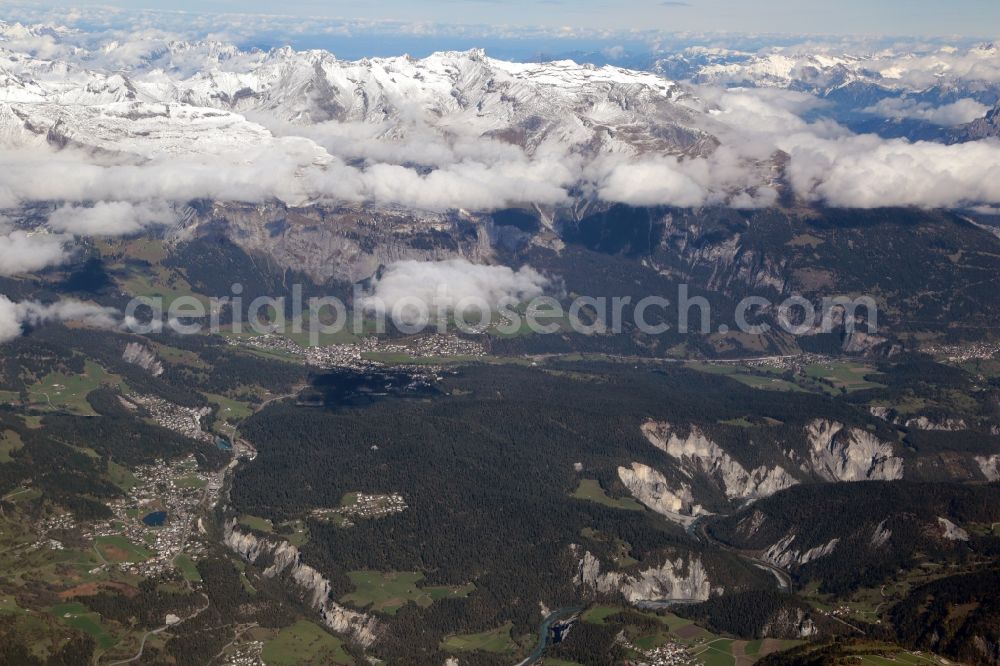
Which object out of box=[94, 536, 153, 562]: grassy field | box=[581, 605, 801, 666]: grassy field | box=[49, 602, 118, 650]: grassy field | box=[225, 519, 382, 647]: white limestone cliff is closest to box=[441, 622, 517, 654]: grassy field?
box=[225, 519, 382, 647]: white limestone cliff

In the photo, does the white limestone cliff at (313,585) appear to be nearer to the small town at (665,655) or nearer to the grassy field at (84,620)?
the grassy field at (84,620)

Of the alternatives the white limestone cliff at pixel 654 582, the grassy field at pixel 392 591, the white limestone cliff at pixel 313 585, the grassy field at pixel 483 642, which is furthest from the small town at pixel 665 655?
the white limestone cliff at pixel 313 585

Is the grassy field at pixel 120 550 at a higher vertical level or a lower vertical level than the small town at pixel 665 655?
higher

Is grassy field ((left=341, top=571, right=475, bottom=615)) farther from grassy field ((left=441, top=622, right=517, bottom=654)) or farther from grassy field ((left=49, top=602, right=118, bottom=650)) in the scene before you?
grassy field ((left=49, top=602, right=118, bottom=650))

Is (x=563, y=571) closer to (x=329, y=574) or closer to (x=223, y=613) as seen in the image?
(x=329, y=574)

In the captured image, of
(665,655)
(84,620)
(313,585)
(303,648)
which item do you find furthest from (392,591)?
(84,620)

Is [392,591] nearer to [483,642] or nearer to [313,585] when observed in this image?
[313,585]
